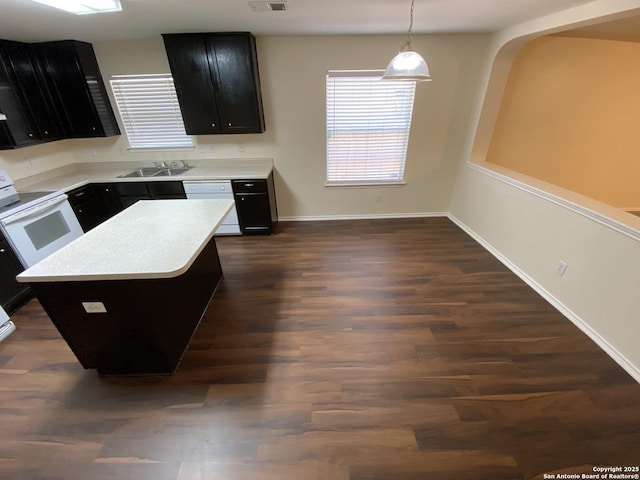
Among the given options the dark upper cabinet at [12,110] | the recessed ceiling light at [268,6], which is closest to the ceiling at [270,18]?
the recessed ceiling light at [268,6]

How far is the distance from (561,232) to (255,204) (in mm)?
3220

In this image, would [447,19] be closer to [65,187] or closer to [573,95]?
[573,95]

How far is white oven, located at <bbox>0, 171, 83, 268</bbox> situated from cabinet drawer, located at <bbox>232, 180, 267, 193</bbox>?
5.91 feet

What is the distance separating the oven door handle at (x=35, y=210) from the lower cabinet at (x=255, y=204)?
5.83 ft

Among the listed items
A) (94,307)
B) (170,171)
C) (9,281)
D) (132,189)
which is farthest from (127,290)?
(170,171)

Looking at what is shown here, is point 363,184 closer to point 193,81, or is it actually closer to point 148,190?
point 193,81

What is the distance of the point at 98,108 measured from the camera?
3.26 meters

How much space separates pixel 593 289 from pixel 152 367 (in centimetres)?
332

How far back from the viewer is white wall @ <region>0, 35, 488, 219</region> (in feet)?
10.4

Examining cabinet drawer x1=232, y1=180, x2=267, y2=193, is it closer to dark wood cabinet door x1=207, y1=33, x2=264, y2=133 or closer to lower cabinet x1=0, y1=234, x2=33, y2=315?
dark wood cabinet door x1=207, y1=33, x2=264, y2=133

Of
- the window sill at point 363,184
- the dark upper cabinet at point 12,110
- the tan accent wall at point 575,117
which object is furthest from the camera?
the window sill at point 363,184

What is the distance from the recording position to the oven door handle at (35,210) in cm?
233

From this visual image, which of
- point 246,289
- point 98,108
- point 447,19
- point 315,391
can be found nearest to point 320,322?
point 315,391

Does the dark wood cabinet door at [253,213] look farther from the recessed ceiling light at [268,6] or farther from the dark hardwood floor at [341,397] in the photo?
the recessed ceiling light at [268,6]
